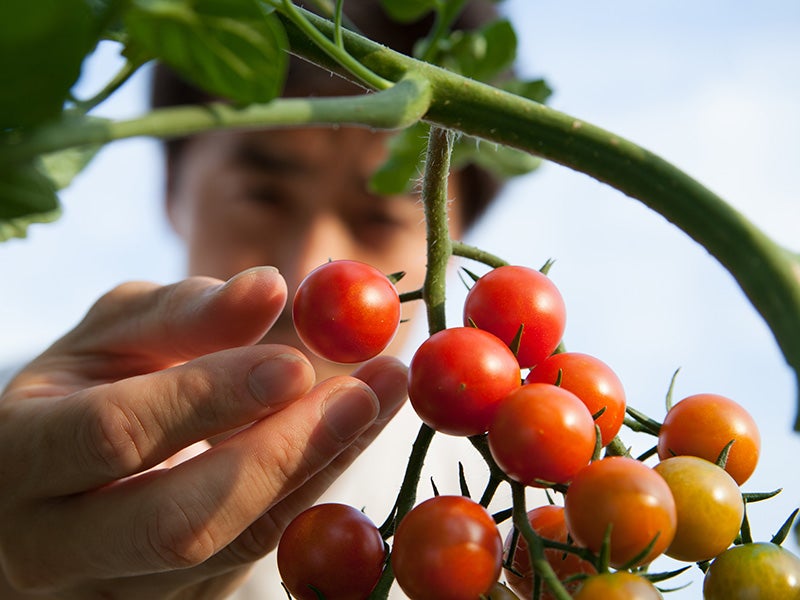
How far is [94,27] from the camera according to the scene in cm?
21

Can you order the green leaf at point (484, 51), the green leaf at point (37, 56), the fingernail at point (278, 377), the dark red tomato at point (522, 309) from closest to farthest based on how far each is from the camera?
the green leaf at point (37, 56) < the dark red tomato at point (522, 309) < the fingernail at point (278, 377) < the green leaf at point (484, 51)

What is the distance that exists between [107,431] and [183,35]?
364mm

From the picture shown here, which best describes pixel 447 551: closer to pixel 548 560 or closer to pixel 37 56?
pixel 548 560

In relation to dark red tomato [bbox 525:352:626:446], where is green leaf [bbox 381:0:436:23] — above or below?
above

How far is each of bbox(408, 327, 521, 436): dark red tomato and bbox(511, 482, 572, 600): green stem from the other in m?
0.03

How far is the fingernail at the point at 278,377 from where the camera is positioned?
1.56ft

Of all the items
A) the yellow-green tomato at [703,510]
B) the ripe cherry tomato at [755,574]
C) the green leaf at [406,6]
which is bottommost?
the ripe cherry tomato at [755,574]

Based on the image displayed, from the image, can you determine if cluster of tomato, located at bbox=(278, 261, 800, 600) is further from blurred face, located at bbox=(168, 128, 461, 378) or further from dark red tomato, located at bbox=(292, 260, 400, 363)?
blurred face, located at bbox=(168, 128, 461, 378)

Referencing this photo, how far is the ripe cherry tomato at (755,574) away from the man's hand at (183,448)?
216mm

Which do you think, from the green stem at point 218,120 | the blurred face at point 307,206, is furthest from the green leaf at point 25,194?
the blurred face at point 307,206

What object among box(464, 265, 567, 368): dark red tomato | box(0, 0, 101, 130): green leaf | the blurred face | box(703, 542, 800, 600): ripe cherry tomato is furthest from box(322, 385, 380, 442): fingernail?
the blurred face

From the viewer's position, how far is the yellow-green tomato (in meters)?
0.32

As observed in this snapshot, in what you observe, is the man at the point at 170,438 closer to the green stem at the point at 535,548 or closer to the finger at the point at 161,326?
the finger at the point at 161,326

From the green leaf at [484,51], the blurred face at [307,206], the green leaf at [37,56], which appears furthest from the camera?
the blurred face at [307,206]
